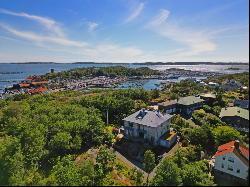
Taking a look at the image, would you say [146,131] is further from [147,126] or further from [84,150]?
[84,150]

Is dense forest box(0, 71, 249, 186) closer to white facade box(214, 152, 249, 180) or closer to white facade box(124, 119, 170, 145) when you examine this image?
white facade box(214, 152, 249, 180)

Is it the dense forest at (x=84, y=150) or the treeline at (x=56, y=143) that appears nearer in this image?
the dense forest at (x=84, y=150)

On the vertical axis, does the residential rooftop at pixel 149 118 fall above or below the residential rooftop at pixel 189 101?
above

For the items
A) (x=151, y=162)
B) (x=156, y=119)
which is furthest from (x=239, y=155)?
(x=156, y=119)

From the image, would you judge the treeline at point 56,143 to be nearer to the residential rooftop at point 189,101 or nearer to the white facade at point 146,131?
the white facade at point 146,131

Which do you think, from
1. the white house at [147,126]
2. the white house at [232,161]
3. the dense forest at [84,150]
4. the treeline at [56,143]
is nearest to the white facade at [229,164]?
the white house at [232,161]

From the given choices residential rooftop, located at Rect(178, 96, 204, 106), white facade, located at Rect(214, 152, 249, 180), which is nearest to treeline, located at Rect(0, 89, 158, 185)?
white facade, located at Rect(214, 152, 249, 180)

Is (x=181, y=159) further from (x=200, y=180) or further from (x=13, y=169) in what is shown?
(x=13, y=169)

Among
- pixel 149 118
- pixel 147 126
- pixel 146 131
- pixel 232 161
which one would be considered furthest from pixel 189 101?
pixel 232 161
